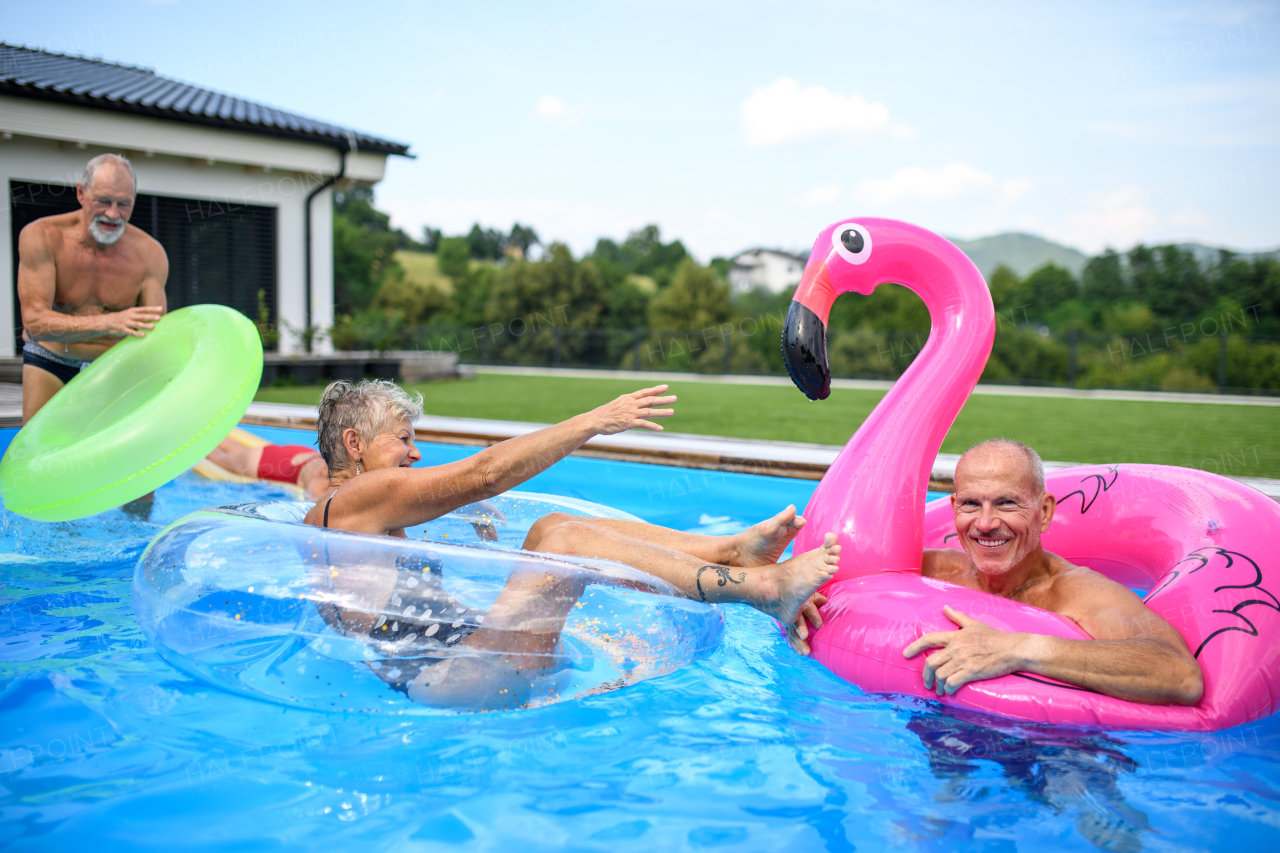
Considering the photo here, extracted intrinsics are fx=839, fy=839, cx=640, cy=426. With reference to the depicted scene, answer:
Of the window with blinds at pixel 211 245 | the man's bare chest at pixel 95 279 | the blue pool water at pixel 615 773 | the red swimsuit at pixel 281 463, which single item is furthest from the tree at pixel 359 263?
the blue pool water at pixel 615 773

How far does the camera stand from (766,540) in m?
2.58

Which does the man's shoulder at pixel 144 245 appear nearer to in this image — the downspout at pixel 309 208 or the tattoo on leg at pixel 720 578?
the tattoo on leg at pixel 720 578

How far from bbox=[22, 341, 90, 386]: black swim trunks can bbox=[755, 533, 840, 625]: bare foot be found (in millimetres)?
3889

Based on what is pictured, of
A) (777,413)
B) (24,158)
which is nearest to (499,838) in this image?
(777,413)

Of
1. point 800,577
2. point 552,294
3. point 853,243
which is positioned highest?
point 552,294

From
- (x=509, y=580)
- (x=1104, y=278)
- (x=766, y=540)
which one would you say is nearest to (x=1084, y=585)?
(x=766, y=540)

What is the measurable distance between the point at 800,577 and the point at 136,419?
278cm

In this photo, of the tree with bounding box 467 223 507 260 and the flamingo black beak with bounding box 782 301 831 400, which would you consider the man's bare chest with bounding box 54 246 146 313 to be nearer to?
the flamingo black beak with bounding box 782 301 831 400

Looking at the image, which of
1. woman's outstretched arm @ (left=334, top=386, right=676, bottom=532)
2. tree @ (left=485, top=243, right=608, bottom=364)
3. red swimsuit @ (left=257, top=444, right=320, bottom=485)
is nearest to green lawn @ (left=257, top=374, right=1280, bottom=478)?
red swimsuit @ (left=257, top=444, right=320, bottom=485)

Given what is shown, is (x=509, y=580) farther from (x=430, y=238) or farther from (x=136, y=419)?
(x=430, y=238)

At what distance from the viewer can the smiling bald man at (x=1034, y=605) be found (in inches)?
84.5

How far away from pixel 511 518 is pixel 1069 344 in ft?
68.9

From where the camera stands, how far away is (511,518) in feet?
11.6

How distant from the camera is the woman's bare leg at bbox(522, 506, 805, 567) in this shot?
101 inches
